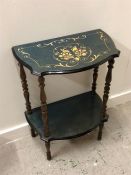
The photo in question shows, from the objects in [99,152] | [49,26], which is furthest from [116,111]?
[49,26]

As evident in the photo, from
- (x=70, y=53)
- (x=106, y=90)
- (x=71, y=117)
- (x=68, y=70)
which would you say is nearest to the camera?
(x=68, y=70)

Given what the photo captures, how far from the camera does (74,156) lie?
154 cm

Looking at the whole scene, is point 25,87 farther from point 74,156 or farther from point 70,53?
point 74,156

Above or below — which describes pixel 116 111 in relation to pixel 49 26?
below

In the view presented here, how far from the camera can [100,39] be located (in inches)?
51.5

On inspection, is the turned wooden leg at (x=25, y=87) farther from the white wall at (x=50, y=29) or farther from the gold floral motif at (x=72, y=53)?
the gold floral motif at (x=72, y=53)

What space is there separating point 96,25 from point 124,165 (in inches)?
32.0

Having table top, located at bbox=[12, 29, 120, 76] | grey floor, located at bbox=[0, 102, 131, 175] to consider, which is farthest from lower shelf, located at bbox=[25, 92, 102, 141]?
table top, located at bbox=[12, 29, 120, 76]

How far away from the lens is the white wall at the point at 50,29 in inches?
47.8

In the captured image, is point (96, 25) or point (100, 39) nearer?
point (100, 39)

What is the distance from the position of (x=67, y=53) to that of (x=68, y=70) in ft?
0.47

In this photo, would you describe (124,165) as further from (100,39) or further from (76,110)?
(100,39)

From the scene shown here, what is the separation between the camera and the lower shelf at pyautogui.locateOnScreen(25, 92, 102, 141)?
1.43 meters

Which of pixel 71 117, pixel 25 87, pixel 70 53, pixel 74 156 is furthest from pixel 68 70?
pixel 74 156
